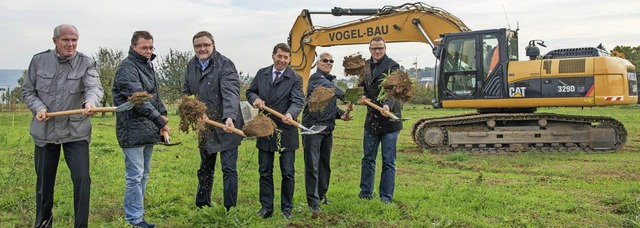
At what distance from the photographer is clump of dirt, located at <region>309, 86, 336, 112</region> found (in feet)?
Result: 21.5

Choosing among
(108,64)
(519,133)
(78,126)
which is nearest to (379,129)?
(78,126)

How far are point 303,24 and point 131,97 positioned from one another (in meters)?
10.9

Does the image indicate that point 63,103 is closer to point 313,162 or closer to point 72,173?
point 72,173

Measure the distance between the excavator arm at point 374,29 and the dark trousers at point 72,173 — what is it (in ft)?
33.6

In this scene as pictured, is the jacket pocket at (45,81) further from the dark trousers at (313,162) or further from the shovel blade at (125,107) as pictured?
the dark trousers at (313,162)

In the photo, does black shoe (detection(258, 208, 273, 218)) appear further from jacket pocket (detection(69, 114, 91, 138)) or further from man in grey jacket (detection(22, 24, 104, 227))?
jacket pocket (detection(69, 114, 91, 138))

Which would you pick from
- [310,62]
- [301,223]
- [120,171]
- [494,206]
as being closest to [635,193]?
[494,206]

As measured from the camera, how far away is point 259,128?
5793 millimetres

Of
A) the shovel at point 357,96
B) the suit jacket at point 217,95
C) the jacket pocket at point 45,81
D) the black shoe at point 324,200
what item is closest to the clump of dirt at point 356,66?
the shovel at point 357,96

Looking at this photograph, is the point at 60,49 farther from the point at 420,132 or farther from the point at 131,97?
the point at 420,132

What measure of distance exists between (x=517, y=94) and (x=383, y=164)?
23.0ft

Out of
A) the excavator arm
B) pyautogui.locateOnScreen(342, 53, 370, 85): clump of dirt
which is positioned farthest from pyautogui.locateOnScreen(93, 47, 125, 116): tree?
pyautogui.locateOnScreen(342, 53, 370, 85): clump of dirt

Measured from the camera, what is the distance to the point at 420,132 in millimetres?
13570

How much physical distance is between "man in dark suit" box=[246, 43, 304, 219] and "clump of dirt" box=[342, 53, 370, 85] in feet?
3.41
